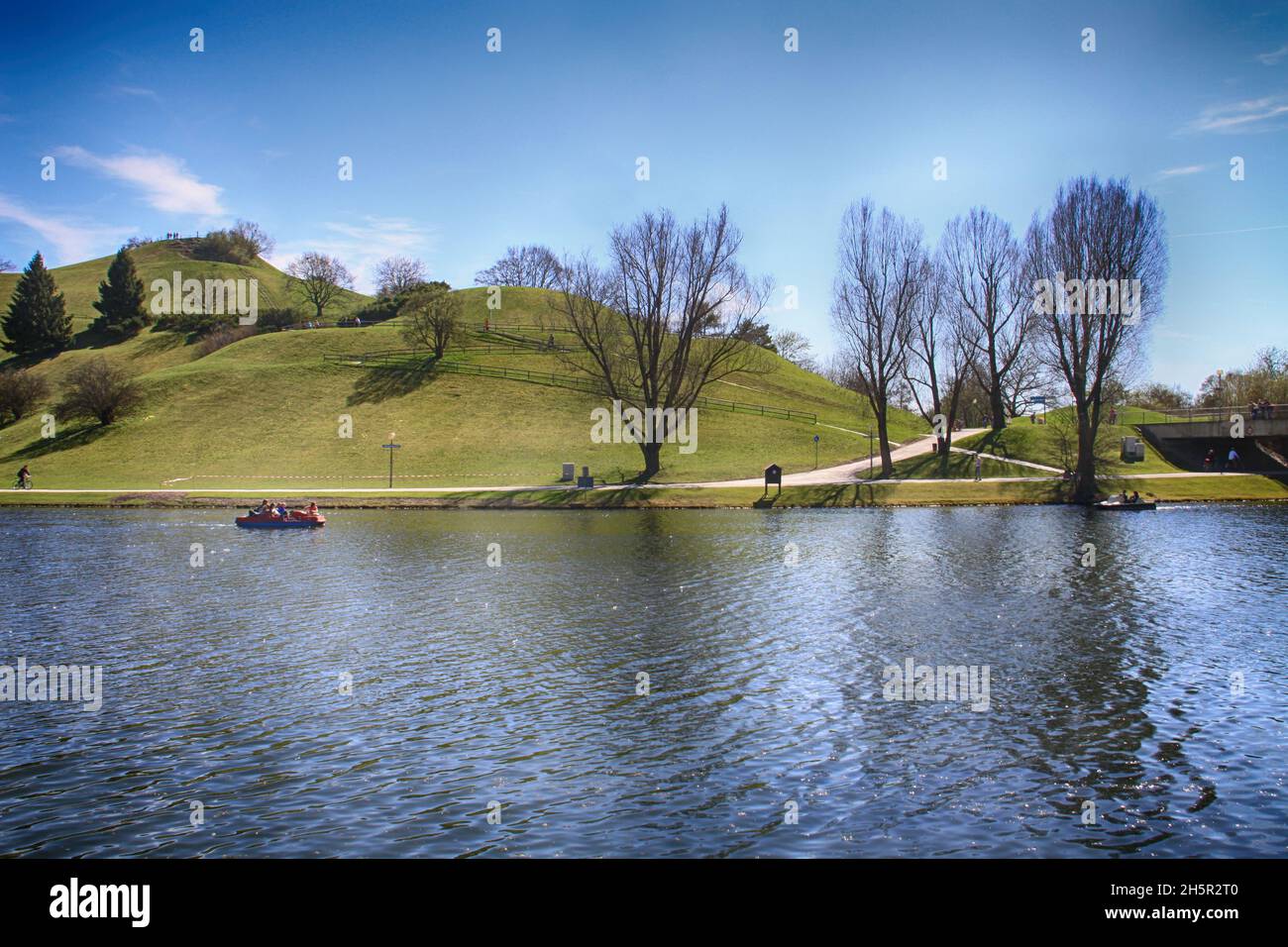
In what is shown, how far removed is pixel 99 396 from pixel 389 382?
27.8 metres

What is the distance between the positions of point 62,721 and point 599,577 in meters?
18.2

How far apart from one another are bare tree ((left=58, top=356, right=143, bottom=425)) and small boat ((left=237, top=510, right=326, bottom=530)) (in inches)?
1952

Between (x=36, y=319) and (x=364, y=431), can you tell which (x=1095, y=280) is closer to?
(x=364, y=431)

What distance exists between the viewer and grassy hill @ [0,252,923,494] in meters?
74.2

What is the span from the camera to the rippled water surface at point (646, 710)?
11969 millimetres

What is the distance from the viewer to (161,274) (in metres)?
172

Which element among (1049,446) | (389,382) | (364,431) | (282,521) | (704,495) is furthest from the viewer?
(389,382)

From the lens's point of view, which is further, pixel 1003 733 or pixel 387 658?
pixel 387 658

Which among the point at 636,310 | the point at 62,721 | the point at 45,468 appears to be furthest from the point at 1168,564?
the point at 45,468

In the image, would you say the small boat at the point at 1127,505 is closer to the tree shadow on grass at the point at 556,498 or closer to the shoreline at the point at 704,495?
the shoreline at the point at 704,495

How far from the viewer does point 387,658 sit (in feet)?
68.1

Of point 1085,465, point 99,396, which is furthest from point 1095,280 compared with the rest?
point 99,396

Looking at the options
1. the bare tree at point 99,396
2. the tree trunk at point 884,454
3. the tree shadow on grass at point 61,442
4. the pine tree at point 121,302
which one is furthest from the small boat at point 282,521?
the pine tree at point 121,302

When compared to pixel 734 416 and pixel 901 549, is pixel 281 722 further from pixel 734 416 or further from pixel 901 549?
pixel 734 416
